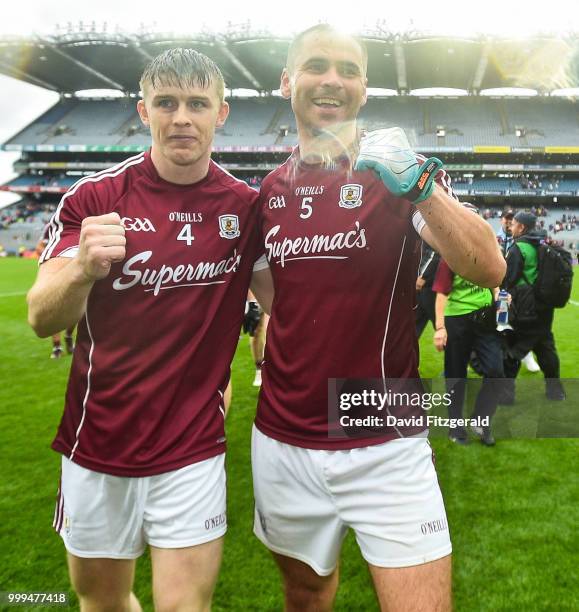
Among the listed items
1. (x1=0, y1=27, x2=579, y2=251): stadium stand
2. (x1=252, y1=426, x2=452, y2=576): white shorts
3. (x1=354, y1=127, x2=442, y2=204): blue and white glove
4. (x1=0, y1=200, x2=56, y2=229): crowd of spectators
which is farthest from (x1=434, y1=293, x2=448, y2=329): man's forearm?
(x1=0, y1=200, x2=56, y2=229): crowd of spectators

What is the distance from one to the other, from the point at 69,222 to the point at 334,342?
105 cm

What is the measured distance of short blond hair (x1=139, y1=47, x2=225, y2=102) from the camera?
6.27 ft

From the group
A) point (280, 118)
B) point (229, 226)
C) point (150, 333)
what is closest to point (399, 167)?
point (229, 226)

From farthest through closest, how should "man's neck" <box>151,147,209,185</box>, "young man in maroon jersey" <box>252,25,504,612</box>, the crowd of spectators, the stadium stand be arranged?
1. the crowd of spectators
2. the stadium stand
3. "man's neck" <box>151,147,209,185</box>
4. "young man in maroon jersey" <box>252,25,504,612</box>

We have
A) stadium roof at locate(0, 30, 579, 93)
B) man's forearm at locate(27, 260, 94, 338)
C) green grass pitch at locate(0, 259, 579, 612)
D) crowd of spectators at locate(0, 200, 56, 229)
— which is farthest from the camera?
crowd of spectators at locate(0, 200, 56, 229)

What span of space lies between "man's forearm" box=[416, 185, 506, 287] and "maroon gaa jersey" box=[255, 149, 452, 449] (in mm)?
226

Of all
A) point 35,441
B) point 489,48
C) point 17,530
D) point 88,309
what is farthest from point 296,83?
point 489,48

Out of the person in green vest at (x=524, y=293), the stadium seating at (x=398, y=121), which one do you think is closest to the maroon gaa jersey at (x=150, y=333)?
the person in green vest at (x=524, y=293)

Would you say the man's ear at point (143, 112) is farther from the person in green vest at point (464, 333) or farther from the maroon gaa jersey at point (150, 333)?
the person in green vest at point (464, 333)

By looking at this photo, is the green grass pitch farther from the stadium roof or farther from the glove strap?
the stadium roof

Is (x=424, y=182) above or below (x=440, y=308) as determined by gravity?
above

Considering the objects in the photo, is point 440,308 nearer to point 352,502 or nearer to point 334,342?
point 334,342

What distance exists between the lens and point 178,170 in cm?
199

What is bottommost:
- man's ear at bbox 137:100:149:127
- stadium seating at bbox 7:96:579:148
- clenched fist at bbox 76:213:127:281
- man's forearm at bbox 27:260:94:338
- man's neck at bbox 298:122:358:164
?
man's forearm at bbox 27:260:94:338
